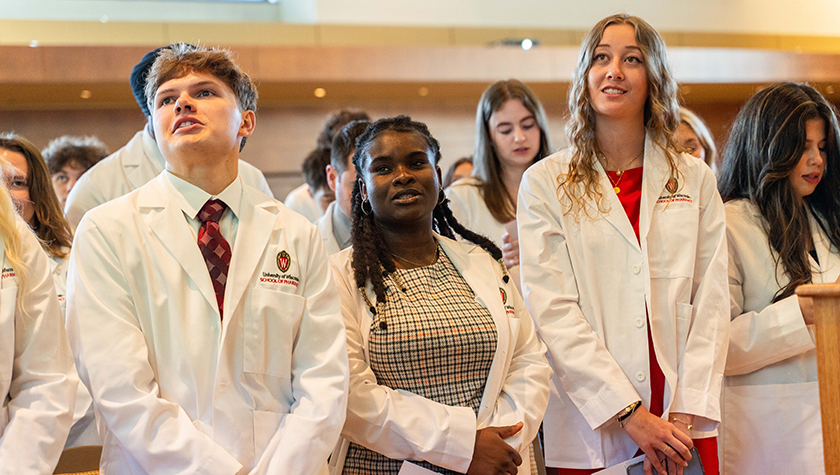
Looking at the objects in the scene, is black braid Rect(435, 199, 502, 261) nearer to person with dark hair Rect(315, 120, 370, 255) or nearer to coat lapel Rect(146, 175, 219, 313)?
person with dark hair Rect(315, 120, 370, 255)

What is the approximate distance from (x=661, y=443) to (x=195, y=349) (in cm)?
121

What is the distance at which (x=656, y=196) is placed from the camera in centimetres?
220

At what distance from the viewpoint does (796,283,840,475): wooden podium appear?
153 centimetres

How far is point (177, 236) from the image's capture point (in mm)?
A: 1783

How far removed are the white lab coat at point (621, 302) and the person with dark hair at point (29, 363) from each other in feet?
4.10

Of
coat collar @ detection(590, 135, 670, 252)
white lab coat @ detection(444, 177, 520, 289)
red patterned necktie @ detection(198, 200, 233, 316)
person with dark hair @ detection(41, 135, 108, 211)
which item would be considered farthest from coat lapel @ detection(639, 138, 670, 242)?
person with dark hair @ detection(41, 135, 108, 211)

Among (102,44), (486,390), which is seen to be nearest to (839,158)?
(486,390)

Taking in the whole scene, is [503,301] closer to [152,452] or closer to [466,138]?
[152,452]

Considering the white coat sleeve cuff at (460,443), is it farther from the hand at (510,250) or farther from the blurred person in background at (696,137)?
the blurred person in background at (696,137)

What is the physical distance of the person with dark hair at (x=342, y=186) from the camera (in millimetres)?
2891

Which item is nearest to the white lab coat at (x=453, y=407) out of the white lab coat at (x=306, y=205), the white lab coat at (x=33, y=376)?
the white lab coat at (x=33, y=376)

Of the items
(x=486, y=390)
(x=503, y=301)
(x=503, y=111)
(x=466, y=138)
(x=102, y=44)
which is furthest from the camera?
(x=466, y=138)

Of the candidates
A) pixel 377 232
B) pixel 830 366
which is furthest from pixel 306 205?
pixel 830 366

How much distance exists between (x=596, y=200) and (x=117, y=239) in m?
1.33
